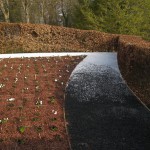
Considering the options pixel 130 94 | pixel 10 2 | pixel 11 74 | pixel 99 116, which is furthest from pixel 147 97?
pixel 10 2

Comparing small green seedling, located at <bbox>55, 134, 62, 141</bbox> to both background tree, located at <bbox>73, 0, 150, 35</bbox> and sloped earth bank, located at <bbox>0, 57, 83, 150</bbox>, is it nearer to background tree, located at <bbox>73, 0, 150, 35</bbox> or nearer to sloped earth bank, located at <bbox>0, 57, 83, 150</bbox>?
sloped earth bank, located at <bbox>0, 57, 83, 150</bbox>

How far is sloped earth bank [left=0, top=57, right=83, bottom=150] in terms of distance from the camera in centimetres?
909

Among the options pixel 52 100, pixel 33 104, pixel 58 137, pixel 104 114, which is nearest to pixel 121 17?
pixel 52 100

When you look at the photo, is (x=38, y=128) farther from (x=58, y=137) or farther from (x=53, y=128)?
(x=58, y=137)

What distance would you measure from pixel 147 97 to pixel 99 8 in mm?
20028

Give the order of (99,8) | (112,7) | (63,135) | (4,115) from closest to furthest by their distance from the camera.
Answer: (63,135) → (4,115) → (112,7) → (99,8)

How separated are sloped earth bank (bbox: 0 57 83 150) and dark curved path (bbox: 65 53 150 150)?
1.22 feet

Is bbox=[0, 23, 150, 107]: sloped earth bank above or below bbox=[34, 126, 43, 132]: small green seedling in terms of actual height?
below

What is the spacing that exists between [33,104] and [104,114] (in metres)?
2.21

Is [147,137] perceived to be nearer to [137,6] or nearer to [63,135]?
[63,135]

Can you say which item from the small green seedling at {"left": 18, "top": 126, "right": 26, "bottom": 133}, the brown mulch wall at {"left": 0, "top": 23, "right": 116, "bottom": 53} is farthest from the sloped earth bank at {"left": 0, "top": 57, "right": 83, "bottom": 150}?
the brown mulch wall at {"left": 0, "top": 23, "right": 116, "bottom": 53}

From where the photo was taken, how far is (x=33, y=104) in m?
11.5

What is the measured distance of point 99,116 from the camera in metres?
10.8

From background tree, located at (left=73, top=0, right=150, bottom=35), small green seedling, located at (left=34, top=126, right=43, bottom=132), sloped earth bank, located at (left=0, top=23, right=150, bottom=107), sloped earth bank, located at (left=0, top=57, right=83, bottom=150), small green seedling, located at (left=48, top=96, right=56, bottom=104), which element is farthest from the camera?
background tree, located at (left=73, top=0, right=150, bottom=35)
